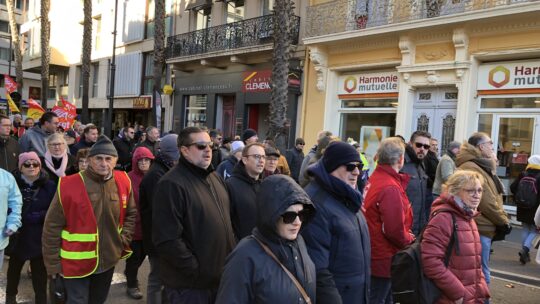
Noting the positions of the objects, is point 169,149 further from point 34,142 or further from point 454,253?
point 34,142

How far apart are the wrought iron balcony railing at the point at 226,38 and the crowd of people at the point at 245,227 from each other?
1250 cm

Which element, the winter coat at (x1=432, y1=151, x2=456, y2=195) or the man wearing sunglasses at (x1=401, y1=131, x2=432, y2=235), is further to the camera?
the winter coat at (x1=432, y1=151, x2=456, y2=195)

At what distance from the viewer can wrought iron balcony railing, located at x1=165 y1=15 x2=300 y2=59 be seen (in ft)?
55.4

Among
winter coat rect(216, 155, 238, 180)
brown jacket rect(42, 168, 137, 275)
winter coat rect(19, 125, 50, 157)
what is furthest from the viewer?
winter coat rect(19, 125, 50, 157)

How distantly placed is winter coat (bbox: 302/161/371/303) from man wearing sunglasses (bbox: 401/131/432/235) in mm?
2592

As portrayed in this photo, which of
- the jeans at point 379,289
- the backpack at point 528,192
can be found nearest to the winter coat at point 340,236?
the jeans at point 379,289

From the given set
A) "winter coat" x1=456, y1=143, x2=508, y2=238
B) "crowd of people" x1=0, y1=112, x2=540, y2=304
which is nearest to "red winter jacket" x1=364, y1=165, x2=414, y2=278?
"crowd of people" x1=0, y1=112, x2=540, y2=304

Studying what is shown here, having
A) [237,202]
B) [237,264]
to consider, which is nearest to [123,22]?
[237,202]

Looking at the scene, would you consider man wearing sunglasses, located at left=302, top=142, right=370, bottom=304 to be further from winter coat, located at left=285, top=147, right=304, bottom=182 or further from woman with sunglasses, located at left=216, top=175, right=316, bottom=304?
winter coat, located at left=285, top=147, right=304, bottom=182

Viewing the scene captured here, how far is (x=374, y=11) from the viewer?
45.3ft

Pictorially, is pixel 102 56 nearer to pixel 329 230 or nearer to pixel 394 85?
pixel 394 85

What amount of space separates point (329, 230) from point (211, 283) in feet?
3.05

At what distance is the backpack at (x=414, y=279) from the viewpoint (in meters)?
3.22

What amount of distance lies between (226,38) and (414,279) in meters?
16.8
